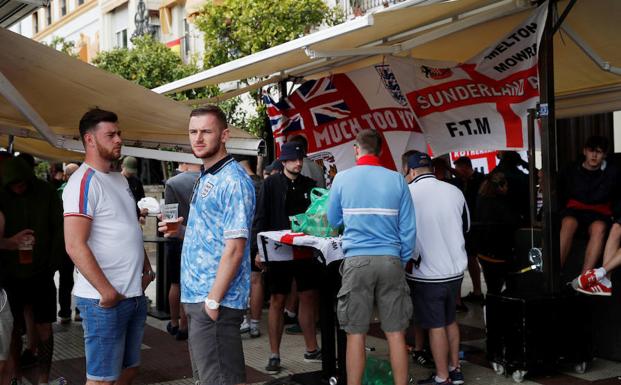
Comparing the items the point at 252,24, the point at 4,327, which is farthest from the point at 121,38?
the point at 4,327

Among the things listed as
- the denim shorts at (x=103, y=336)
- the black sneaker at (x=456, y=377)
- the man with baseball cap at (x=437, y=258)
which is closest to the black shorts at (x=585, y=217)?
the man with baseball cap at (x=437, y=258)

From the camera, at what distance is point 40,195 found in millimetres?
6285

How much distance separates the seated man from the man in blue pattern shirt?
13.7 ft

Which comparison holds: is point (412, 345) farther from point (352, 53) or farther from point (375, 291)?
point (352, 53)

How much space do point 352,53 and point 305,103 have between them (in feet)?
6.10

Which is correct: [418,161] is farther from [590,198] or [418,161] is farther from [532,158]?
[590,198]

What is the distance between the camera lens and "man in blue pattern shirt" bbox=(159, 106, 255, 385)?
13.2ft

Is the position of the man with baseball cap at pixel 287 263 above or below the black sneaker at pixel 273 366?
above

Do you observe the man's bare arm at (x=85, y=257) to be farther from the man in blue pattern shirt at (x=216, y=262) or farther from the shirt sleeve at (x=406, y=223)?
the shirt sleeve at (x=406, y=223)

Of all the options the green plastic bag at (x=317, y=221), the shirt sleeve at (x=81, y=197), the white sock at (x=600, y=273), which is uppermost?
the shirt sleeve at (x=81, y=197)

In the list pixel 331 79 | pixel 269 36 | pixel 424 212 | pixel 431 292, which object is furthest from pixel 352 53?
pixel 269 36

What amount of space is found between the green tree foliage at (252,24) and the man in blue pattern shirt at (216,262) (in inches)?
637

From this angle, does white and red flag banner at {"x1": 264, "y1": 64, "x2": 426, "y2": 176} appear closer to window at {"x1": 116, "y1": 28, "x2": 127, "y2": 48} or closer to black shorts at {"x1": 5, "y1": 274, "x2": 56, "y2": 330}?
black shorts at {"x1": 5, "y1": 274, "x2": 56, "y2": 330}

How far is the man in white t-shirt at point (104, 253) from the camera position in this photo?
417 cm
